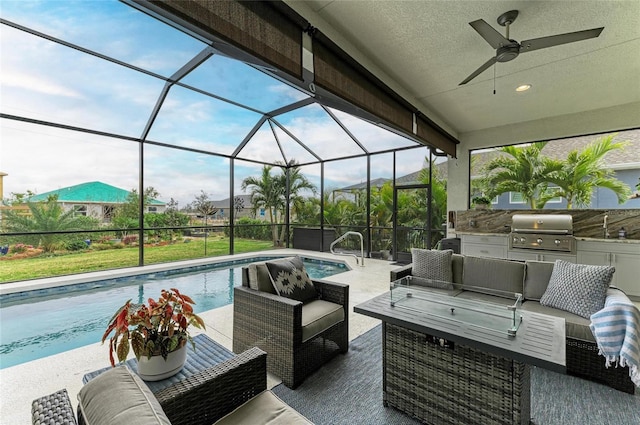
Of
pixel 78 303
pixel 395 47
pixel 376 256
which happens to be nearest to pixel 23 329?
pixel 78 303

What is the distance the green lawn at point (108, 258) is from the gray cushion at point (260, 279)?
17.5 ft

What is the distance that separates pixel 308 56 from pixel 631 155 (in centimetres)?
578

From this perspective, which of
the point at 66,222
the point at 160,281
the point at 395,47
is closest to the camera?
the point at 395,47

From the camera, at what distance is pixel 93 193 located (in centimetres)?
730

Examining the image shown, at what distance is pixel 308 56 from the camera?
2402mm

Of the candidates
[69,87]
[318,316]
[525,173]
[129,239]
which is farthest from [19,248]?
[525,173]

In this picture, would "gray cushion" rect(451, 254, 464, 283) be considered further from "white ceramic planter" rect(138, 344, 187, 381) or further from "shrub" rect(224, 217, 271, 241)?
"shrub" rect(224, 217, 271, 241)

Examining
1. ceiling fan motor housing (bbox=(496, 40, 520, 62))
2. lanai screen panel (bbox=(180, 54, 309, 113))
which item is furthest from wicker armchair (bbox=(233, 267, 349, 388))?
lanai screen panel (bbox=(180, 54, 309, 113))

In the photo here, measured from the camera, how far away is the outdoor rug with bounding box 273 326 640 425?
1.78m

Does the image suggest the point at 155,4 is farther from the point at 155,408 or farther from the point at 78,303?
the point at 78,303

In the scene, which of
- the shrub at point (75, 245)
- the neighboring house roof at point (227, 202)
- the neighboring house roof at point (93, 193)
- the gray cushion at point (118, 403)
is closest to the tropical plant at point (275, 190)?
the neighboring house roof at point (227, 202)

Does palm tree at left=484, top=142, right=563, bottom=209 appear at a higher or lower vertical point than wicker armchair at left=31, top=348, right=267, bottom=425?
higher

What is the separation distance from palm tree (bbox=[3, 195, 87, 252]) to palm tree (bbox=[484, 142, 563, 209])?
9.73 meters

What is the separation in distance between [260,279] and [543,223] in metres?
4.81
